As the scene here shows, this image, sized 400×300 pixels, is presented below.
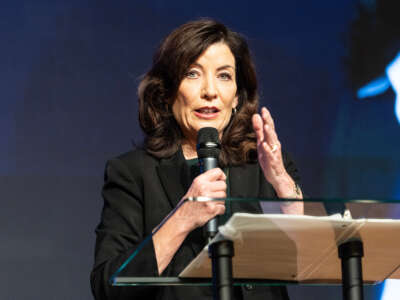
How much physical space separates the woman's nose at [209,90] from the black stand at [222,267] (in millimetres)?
906

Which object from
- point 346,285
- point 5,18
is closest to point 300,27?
point 5,18

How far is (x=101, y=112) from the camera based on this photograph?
3.16m

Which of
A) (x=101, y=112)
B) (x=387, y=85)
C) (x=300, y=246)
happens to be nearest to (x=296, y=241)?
(x=300, y=246)

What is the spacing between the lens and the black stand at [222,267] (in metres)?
1.26

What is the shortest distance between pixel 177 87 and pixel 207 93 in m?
0.12

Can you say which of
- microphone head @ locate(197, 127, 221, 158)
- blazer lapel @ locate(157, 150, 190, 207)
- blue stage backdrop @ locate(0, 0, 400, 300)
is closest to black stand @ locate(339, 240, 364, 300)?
microphone head @ locate(197, 127, 221, 158)

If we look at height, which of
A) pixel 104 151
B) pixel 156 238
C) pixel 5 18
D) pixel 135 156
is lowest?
pixel 156 238

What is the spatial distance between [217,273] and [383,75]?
2.28 meters

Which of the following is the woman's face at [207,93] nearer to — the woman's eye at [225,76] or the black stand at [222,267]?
the woman's eye at [225,76]

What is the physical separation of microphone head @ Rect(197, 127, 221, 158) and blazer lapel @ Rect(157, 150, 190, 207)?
0.26m

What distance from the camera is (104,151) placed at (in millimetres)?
3125

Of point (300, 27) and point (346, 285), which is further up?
point (300, 27)

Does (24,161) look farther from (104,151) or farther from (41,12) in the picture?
(41,12)

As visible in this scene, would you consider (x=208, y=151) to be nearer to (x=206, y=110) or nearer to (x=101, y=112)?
(x=206, y=110)
